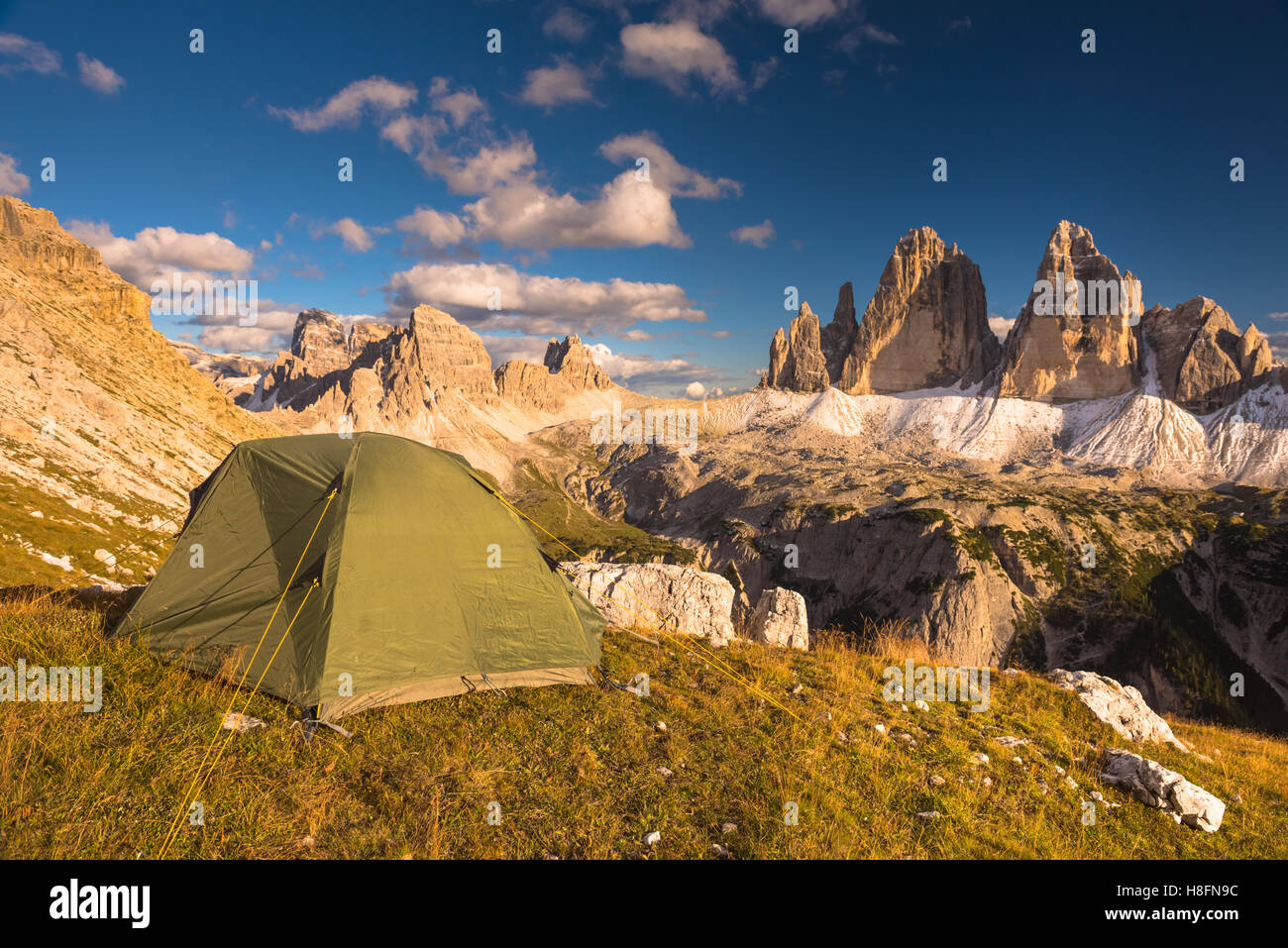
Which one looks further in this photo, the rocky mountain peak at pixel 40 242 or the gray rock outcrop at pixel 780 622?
the rocky mountain peak at pixel 40 242

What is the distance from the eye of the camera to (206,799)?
19.6 feet

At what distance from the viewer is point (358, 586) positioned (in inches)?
364

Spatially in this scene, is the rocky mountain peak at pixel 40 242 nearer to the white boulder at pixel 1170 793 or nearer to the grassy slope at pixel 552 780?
the grassy slope at pixel 552 780

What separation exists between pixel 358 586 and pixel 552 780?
4.57 metres

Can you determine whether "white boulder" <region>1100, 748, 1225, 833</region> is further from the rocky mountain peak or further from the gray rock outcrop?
the rocky mountain peak

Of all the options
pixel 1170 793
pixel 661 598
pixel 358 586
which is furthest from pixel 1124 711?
pixel 358 586

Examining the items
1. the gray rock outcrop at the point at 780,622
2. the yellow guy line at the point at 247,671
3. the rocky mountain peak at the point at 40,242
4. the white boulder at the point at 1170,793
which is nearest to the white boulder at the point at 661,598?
the gray rock outcrop at the point at 780,622

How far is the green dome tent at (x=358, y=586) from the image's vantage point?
345 inches

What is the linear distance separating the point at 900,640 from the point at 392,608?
13594mm

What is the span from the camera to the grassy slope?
578 cm

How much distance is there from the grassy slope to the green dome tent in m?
0.50

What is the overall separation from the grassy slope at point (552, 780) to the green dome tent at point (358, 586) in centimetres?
50
